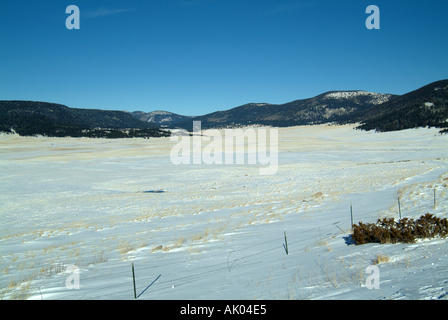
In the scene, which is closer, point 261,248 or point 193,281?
point 193,281

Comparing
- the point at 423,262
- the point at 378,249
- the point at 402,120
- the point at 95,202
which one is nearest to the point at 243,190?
the point at 95,202

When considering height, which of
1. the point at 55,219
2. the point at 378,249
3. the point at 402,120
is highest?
the point at 402,120

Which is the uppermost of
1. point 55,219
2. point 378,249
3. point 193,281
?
point 378,249

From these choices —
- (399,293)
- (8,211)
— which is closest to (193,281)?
(399,293)

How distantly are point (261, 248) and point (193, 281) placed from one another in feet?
9.66

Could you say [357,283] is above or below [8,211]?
above

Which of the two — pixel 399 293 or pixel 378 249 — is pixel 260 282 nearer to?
pixel 399 293

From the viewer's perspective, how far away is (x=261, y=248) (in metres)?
8.22

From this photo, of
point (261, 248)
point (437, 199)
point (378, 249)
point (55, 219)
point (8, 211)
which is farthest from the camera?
point (8, 211)
